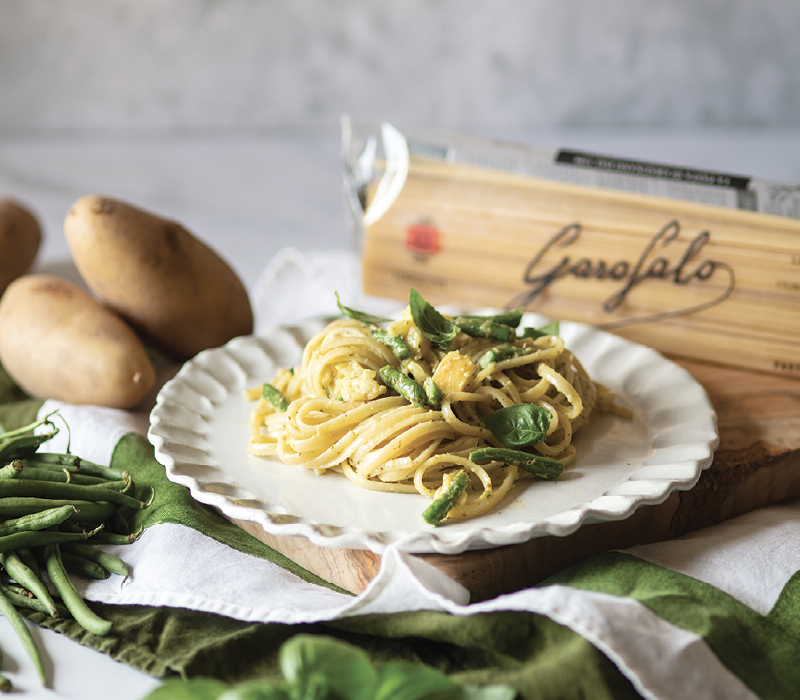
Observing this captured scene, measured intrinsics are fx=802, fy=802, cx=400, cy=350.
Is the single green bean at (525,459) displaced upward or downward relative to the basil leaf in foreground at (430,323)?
downward

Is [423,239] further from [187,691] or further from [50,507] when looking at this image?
[187,691]

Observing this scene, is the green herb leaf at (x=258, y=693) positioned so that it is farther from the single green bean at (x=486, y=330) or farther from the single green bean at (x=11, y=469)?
the single green bean at (x=486, y=330)

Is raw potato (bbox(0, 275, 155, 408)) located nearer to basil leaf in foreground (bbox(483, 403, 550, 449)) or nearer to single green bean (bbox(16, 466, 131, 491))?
single green bean (bbox(16, 466, 131, 491))

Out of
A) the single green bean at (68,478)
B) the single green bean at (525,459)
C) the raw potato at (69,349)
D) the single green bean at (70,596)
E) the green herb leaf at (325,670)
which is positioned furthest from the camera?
the raw potato at (69,349)

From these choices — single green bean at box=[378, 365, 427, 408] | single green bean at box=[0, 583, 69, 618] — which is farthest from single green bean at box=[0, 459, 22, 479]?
single green bean at box=[378, 365, 427, 408]

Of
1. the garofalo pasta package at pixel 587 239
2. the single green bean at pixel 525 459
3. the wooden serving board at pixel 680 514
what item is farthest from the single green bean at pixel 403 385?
the garofalo pasta package at pixel 587 239

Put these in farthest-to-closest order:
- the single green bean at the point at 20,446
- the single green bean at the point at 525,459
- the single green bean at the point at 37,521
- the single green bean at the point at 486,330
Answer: the single green bean at the point at 486,330 < the single green bean at the point at 20,446 < the single green bean at the point at 525,459 < the single green bean at the point at 37,521
